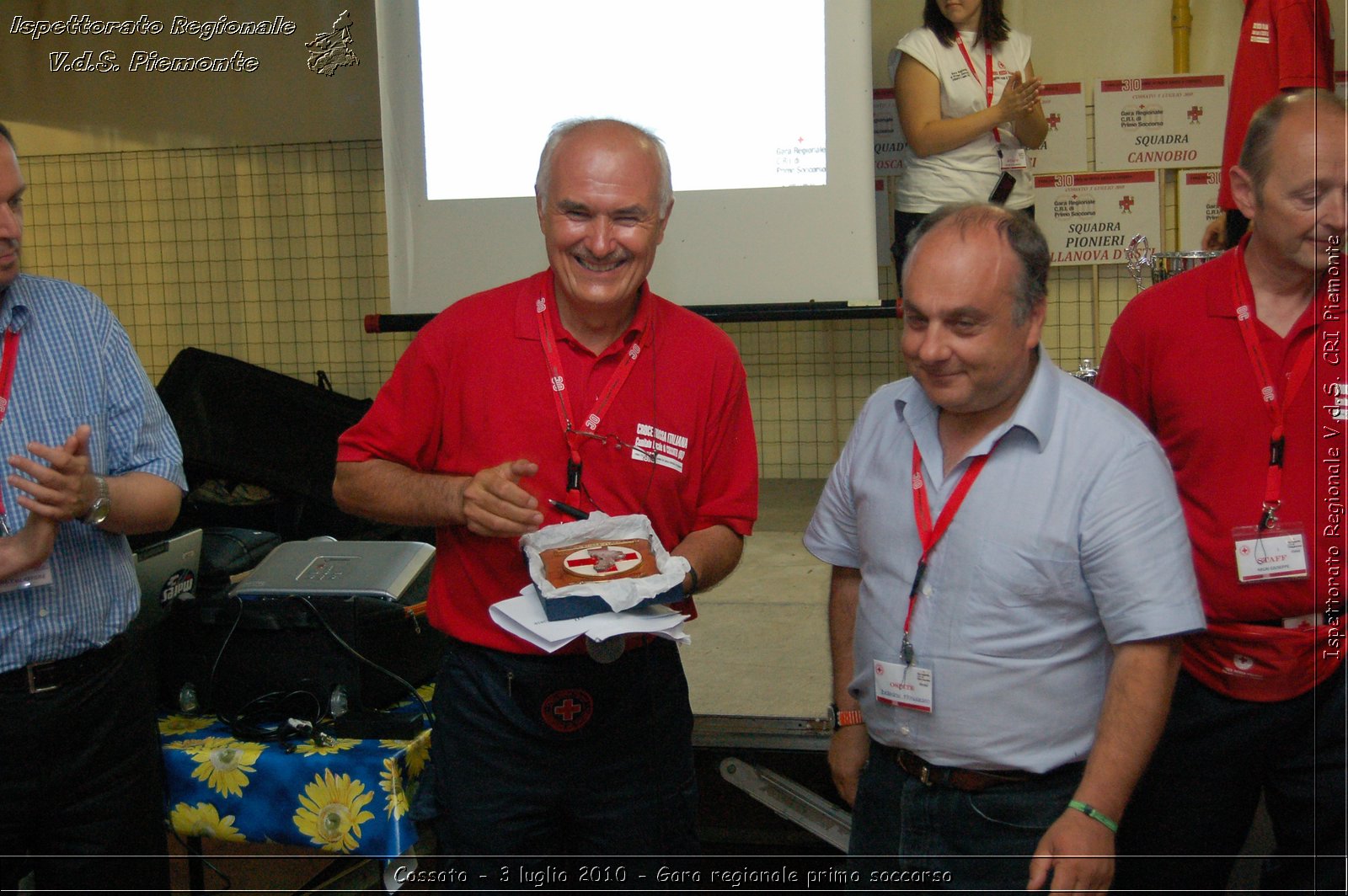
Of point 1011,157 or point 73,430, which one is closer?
point 73,430

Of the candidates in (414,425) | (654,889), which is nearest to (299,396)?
(414,425)

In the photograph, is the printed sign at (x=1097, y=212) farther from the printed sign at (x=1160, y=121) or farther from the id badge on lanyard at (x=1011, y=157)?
the id badge on lanyard at (x=1011, y=157)

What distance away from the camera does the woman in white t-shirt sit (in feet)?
12.2

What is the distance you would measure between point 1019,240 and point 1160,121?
4030 millimetres

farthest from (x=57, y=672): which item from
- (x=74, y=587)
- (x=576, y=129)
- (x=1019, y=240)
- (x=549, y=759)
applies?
(x=1019, y=240)

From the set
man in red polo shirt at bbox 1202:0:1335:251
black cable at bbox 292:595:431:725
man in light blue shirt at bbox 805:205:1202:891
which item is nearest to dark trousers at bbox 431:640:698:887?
man in light blue shirt at bbox 805:205:1202:891

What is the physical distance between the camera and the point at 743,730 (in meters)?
2.62

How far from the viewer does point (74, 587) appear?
1.87m

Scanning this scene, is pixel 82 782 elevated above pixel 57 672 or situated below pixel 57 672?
below

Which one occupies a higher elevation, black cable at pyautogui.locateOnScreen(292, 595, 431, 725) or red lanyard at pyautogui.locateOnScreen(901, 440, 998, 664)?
red lanyard at pyautogui.locateOnScreen(901, 440, 998, 664)

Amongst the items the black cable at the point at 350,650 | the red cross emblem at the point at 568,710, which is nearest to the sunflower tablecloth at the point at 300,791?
the black cable at the point at 350,650

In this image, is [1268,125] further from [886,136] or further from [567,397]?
[886,136]

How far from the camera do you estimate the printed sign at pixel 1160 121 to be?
4926mm

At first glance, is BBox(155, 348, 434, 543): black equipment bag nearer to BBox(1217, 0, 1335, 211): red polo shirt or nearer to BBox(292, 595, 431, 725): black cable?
BBox(292, 595, 431, 725): black cable
